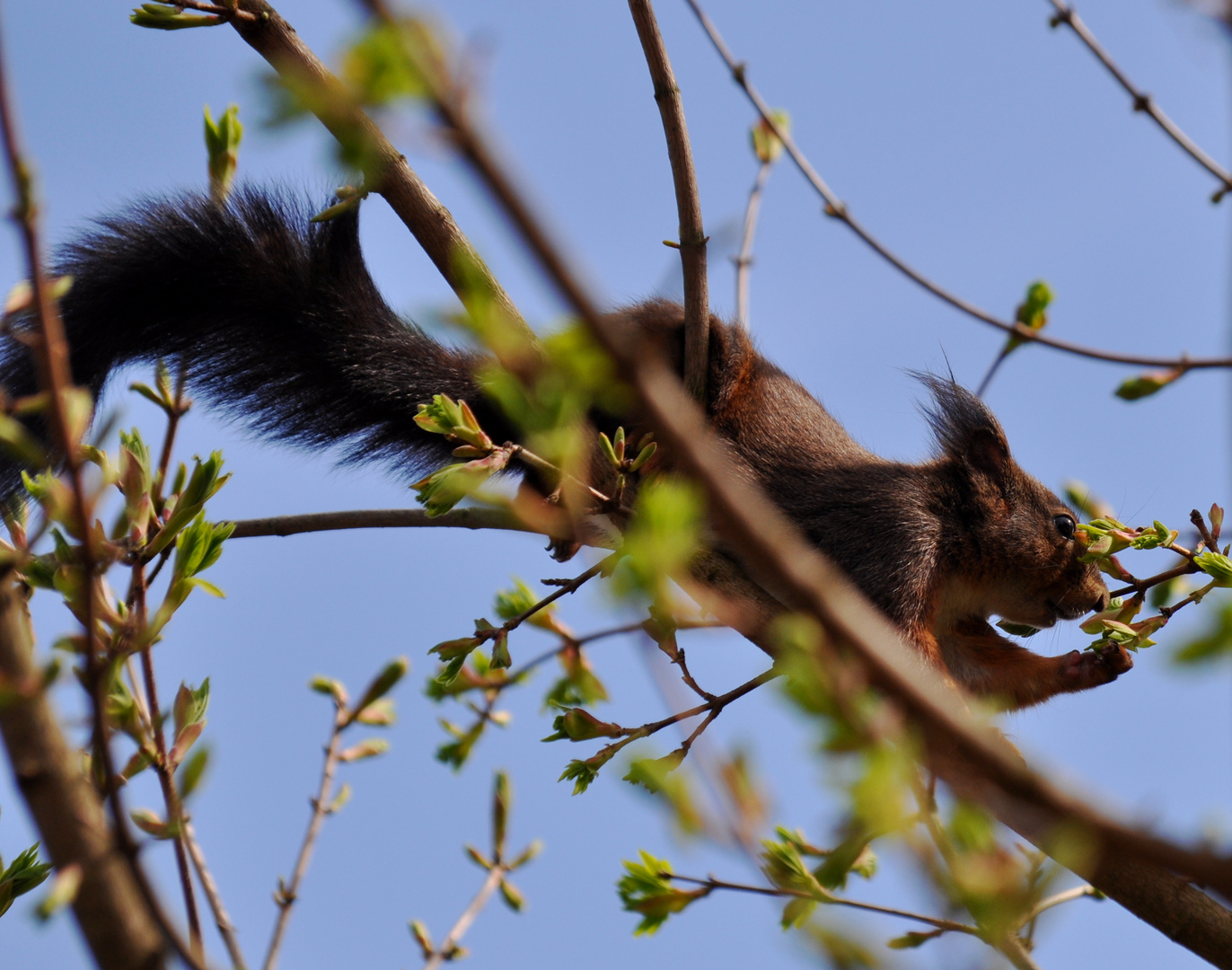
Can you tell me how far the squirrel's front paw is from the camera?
3281 millimetres

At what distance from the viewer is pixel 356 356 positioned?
10.8 ft

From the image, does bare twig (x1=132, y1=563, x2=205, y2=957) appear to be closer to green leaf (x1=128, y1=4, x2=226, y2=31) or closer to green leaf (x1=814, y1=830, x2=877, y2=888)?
green leaf (x1=814, y1=830, x2=877, y2=888)

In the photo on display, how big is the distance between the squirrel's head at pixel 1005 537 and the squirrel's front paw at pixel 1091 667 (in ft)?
1.83

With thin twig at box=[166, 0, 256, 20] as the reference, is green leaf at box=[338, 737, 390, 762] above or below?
below

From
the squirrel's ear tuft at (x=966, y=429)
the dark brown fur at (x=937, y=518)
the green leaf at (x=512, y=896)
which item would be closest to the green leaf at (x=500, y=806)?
the green leaf at (x=512, y=896)

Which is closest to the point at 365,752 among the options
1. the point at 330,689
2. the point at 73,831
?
the point at 330,689

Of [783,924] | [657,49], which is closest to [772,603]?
[783,924]

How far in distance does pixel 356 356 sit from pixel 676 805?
270 cm

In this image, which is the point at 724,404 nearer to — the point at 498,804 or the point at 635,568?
the point at 498,804

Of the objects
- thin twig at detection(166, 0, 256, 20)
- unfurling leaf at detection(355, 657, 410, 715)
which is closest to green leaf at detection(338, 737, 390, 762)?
unfurling leaf at detection(355, 657, 410, 715)

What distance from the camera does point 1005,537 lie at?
4.05 metres

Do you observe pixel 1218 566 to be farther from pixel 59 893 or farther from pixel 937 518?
pixel 937 518

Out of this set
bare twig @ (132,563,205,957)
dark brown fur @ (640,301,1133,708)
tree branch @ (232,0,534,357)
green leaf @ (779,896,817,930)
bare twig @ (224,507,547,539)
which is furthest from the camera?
dark brown fur @ (640,301,1133,708)

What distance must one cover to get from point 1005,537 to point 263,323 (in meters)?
2.77
